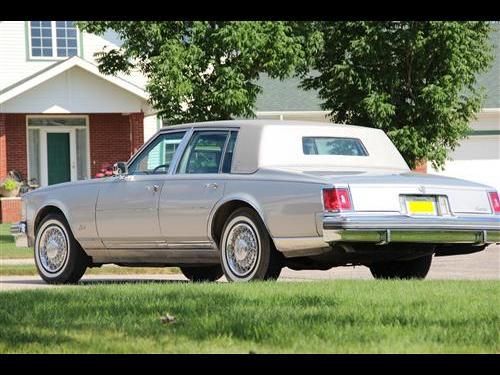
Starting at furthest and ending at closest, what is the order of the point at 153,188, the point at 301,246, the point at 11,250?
the point at 11,250, the point at 153,188, the point at 301,246

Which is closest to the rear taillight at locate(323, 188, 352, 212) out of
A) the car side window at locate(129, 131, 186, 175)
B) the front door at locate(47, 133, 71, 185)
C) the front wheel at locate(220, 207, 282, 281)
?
the front wheel at locate(220, 207, 282, 281)

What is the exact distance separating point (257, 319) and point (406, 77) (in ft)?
69.2

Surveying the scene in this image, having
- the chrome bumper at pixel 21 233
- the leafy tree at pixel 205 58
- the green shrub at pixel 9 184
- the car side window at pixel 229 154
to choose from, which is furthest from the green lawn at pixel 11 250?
the car side window at pixel 229 154

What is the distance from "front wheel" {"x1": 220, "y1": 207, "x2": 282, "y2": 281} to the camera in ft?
39.6

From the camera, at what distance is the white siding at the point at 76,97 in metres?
33.9

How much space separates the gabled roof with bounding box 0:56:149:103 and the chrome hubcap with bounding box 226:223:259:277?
70.0ft

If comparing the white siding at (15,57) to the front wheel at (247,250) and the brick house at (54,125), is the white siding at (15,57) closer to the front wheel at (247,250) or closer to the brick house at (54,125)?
the brick house at (54,125)

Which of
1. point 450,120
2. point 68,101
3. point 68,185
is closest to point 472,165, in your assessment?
point 450,120

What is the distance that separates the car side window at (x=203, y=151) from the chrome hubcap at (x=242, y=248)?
36.9 inches

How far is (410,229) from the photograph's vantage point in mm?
11898

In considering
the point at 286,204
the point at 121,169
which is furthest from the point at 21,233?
the point at 286,204

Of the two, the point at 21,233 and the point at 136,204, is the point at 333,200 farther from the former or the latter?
the point at 21,233
